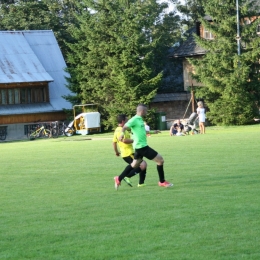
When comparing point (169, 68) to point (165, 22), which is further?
point (165, 22)

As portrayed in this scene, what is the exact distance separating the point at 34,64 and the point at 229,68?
18442 mm

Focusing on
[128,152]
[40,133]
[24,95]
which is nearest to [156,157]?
[128,152]

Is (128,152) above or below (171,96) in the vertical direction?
below

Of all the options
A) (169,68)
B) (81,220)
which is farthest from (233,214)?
(169,68)

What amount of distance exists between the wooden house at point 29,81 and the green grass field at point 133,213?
1593 inches

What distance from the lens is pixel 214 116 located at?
5769cm

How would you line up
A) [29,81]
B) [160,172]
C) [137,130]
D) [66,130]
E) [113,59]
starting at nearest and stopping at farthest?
[137,130] → [160,172] → [66,130] → [113,59] → [29,81]

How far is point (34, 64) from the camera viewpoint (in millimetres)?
66438

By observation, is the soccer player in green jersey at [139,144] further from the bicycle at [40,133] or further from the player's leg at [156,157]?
the bicycle at [40,133]

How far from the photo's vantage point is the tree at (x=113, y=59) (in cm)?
5991

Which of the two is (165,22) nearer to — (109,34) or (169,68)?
(169,68)

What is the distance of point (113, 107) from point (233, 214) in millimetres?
48887

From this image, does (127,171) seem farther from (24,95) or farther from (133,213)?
(24,95)

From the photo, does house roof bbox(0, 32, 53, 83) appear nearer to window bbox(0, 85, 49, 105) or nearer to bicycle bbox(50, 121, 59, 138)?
window bbox(0, 85, 49, 105)
